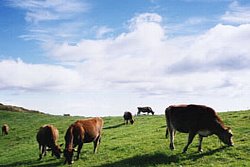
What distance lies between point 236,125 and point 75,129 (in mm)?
14022

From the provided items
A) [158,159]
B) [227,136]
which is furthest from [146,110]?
[158,159]

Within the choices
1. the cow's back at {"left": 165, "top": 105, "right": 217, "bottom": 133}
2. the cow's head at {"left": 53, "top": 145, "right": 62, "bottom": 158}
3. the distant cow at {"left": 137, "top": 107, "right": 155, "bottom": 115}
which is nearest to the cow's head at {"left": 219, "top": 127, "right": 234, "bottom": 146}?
the cow's back at {"left": 165, "top": 105, "right": 217, "bottom": 133}

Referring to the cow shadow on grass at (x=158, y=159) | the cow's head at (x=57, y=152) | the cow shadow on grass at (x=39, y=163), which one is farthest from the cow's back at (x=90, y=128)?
the cow shadow on grass at (x=158, y=159)

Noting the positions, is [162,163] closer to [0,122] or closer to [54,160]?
[54,160]

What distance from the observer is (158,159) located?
2059 centimetres

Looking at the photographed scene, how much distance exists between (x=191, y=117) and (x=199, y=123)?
0.62 meters

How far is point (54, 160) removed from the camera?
2498 cm

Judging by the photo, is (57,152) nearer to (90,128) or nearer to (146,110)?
(90,128)

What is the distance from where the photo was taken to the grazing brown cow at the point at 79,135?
22344 mm

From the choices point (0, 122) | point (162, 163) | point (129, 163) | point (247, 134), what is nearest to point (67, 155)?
point (129, 163)

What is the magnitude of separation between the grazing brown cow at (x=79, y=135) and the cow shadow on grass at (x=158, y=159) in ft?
8.23

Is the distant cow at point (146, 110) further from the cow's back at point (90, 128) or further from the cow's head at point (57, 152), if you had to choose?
the cow's head at point (57, 152)

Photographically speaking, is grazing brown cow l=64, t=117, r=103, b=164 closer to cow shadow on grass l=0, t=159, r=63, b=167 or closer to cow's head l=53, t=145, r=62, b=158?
cow shadow on grass l=0, t=159, r=63, b=167

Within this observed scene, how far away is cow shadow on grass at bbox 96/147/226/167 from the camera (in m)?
20.0
